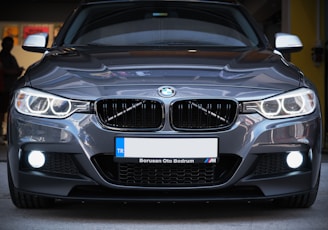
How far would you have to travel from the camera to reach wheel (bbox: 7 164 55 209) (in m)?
4.84

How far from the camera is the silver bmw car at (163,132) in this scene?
4.43 metres

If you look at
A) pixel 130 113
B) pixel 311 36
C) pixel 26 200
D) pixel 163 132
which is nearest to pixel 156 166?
pixel 163 132

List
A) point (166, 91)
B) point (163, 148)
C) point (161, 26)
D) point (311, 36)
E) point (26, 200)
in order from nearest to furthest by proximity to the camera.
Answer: point (163, 148)
point (166, 91)
point (26, 200)
point (161, 26)
point (311, 36)

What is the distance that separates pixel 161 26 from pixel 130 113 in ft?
4.85

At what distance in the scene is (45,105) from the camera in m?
4.56

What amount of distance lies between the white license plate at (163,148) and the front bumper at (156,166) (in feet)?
0.11

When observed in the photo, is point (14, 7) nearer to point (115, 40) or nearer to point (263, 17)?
point (263, 17)

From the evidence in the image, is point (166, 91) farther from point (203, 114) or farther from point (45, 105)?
point (45, 105)

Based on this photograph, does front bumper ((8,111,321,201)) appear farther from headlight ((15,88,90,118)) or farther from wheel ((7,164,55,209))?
wheel ((7,164,55,209))

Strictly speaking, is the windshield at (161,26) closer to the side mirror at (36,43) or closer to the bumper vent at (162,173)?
the side mirror at (36,43)

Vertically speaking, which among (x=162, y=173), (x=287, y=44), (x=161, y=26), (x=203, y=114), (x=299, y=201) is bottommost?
(x=299, y=201)

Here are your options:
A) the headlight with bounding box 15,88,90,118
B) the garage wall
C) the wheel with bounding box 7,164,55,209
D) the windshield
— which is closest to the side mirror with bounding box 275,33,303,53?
the windshield

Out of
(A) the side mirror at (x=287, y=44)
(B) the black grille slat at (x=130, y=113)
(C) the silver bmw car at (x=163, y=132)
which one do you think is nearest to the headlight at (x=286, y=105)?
(C) the silver bmw car at (x=163, y=132)

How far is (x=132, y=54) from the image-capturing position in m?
5.07
